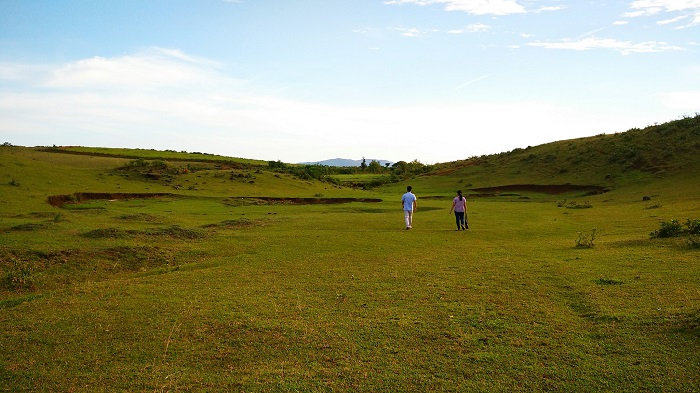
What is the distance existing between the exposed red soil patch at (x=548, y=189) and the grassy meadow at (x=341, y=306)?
20.5 metres

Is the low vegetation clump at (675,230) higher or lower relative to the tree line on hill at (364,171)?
lower

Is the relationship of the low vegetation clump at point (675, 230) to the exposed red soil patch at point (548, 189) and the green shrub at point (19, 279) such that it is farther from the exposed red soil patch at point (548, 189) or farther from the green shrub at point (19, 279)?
the exposed red soil patch at point (548, 189)

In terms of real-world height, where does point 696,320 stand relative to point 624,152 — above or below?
below

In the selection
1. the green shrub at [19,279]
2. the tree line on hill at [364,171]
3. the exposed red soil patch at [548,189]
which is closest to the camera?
the green shrub at [19,279]

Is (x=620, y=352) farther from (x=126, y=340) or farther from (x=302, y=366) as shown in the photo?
(x=126, y=340)

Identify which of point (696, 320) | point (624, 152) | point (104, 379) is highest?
point (624, 152)

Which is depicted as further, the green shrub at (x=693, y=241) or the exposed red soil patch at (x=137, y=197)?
the exposed red soil patch at (x=137, y=197)

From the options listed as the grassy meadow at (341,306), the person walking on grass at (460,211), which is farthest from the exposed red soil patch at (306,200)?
Result: the person walking on grass at (460,211)

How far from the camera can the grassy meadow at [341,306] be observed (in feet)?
21.3

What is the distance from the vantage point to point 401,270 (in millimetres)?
12680

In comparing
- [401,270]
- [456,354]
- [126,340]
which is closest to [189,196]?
[401,270]

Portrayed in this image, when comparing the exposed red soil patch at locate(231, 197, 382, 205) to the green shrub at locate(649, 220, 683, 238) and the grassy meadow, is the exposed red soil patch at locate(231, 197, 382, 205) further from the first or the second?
the green shrub at locate(649, 220, 683, 238)

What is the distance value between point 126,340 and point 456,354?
4.96m

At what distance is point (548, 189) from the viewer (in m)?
43.9
